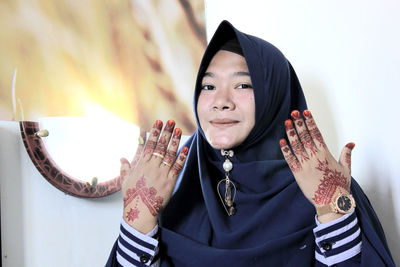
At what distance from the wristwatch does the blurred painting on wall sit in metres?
0.85

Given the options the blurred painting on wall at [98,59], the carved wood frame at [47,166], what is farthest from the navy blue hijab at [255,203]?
the blurred painting on wall at [98,59]

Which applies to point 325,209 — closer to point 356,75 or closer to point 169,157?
point 169,157

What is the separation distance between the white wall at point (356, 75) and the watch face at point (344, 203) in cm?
30

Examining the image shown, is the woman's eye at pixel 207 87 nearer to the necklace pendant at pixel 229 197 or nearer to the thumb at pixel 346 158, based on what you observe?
the necklace pendant at pixel 229 197

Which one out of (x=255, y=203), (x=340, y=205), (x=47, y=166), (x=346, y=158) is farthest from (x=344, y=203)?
(x=47, y=166)

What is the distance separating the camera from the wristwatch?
0.85 metres

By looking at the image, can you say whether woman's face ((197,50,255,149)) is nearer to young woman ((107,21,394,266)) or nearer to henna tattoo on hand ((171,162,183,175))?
young woman ((107,21,394,266))

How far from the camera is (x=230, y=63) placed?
1036 millimetres

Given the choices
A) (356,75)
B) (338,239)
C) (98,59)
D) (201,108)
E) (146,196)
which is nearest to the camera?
(338,239)

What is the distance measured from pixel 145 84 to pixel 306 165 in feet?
2.83

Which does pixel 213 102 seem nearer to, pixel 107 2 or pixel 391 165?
pixel 391 165

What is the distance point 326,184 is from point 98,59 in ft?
3.06

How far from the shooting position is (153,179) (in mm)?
952

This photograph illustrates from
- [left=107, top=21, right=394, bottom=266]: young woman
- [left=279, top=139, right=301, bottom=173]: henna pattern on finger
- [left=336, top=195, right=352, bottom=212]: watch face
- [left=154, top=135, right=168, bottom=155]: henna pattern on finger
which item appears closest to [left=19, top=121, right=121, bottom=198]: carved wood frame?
[left=107, top=21, right=394, bottom=266]: young woman
